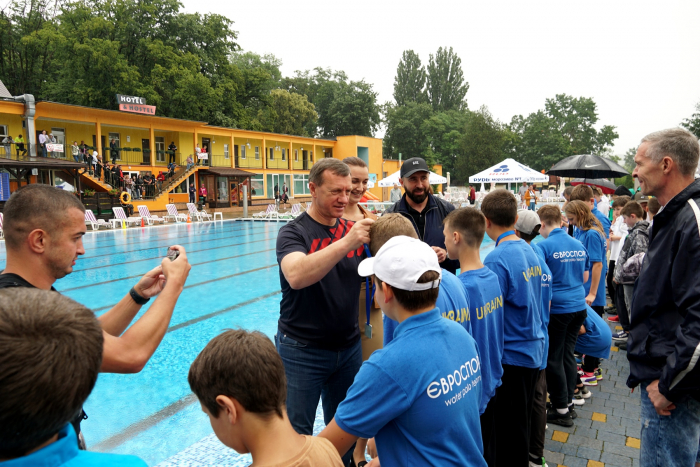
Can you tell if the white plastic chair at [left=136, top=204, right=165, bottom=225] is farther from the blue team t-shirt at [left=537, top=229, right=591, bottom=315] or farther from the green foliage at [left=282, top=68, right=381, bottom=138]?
the green foliage at [left=282, top=68, right=381, bottom=138]

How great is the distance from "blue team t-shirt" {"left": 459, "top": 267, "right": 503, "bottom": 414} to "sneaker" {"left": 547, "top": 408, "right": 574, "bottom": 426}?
1807mm

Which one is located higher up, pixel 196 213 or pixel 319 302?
pixel 319 302

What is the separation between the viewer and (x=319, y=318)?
267cm

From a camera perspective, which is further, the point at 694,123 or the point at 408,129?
the point at 408,129

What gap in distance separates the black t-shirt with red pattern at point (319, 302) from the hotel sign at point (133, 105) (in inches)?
1300

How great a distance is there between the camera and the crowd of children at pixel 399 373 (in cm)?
93

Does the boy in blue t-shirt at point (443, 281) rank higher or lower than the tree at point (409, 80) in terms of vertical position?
lower

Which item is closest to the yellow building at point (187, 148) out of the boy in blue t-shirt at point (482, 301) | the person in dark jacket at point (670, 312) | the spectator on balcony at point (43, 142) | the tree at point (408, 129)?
the spectator on balcony at point (43, 142)

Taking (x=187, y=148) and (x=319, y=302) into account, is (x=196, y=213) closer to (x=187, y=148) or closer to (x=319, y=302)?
(x=187, y=148)

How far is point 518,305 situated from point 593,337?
72.4 inches

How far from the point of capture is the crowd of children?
934 millimetres

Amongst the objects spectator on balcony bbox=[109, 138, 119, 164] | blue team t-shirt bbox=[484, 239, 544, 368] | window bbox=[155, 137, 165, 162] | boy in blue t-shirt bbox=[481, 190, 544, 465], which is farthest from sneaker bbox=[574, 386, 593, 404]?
window bbox=[155, 137, 165, 162]

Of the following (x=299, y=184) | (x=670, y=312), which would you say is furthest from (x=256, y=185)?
(x=670, y=312)

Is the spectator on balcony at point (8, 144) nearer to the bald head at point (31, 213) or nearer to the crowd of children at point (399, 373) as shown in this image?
the bald head at point (31, 213)
